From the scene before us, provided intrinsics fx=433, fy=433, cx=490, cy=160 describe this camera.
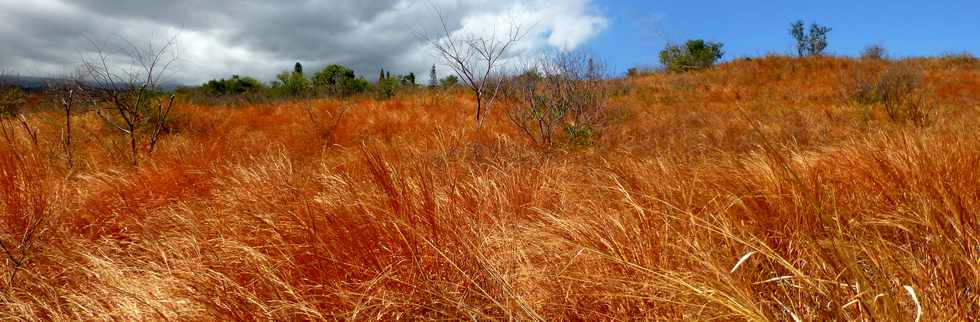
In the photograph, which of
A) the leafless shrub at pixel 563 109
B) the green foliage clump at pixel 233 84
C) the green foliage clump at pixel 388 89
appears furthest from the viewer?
the green foliage clump at pixel 233 84

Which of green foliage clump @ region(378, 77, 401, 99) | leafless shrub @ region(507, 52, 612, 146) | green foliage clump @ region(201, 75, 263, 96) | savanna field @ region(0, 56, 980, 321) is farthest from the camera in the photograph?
green foliage clump @ region(201, 75, 263, 96)

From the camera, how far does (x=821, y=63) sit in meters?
14.0

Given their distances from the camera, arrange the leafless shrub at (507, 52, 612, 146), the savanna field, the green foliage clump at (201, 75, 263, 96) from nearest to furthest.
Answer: the savanna field
the leafless shrub at (507, 52, 612, 146)
the green foliage clump at (201, 75, 263, 96)

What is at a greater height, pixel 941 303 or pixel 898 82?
pixel 898 82

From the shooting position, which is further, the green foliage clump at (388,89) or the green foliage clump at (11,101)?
the green foliage clump at (388,89)

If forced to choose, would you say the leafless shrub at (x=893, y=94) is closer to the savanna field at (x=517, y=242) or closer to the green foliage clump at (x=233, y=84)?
the savanna field at (x=517, y=242)

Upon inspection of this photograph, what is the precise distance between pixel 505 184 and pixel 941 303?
1.66 m

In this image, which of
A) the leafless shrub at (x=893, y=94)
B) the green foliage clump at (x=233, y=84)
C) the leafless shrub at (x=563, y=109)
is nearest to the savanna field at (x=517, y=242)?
the leafless shrub at (x=563, y=109)

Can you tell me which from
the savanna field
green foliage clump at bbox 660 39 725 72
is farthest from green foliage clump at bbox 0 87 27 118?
green foliage clump at bbox 660 39 725 72

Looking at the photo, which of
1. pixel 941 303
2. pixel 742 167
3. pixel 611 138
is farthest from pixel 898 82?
pixel 941 303

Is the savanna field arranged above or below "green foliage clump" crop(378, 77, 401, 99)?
below

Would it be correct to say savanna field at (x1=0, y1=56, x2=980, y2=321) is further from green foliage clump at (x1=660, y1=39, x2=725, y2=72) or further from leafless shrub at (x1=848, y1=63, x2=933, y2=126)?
green foliage clump at (x1=660, y1=39, x2=725, y2=72)

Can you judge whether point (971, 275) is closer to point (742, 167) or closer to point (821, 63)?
point (742, 167)

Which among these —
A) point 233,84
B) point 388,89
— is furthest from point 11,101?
point 233,84
